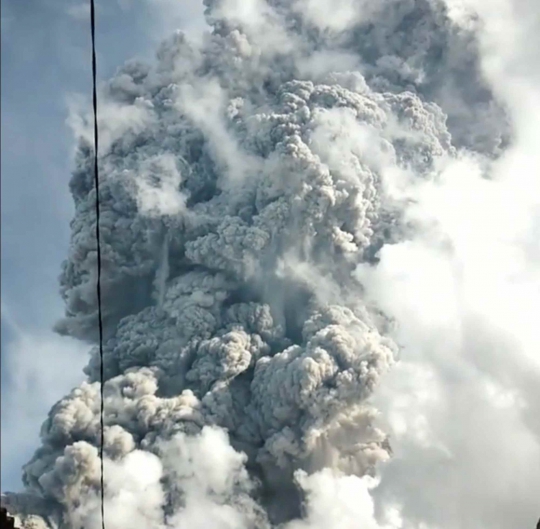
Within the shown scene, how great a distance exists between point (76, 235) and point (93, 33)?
34912mm

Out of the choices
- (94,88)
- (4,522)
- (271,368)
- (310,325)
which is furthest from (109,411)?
(94,88)

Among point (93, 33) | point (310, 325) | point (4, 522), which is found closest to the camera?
point (93, 33)

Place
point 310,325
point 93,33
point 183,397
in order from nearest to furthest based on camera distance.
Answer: point 93,33 < point 183,397 < point 310,325

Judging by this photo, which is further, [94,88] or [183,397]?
[183,397]

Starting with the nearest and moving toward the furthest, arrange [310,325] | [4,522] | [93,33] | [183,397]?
[93,33]
[4,522]
[183,397]
[310,325]

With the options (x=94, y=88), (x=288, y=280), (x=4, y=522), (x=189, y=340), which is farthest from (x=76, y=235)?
(x=94, y=88)

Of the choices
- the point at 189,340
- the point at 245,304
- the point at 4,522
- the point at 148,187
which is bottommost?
the point at 4,522

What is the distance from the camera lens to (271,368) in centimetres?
3897

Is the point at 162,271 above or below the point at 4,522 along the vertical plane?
above

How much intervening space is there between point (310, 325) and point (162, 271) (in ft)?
29.8

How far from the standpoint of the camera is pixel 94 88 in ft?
22.0

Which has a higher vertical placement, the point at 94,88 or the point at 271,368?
the point at 271,368

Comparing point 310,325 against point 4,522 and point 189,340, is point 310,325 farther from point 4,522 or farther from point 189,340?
point 4,522

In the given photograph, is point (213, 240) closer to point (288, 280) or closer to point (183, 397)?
point (288, 280)
